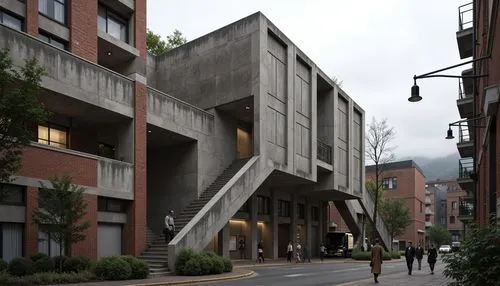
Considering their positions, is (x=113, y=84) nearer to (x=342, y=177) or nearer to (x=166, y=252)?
(x=166, y=252)

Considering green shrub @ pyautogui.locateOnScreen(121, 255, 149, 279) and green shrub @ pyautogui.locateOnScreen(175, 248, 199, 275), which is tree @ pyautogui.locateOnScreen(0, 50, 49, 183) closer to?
green shrub @ pyautogui.locateOnScreen(121, 255, 149, 279)

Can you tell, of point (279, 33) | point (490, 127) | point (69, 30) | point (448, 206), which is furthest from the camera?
point (448, 206)

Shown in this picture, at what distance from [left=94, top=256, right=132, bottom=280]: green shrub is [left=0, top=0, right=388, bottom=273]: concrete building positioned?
2775mm

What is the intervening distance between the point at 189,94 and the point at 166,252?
45.1 feet

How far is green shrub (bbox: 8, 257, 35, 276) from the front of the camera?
62.4 feet

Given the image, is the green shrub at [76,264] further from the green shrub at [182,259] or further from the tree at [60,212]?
the green shrub at [182,259]

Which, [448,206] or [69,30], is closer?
[69,30]

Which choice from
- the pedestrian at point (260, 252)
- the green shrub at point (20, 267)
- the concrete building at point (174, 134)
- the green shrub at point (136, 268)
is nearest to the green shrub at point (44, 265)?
the green shrub at point (20, 267)

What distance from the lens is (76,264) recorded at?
2138 cm

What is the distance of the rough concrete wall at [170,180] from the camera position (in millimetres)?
33188

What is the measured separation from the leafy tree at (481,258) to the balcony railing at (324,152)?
1343 inches

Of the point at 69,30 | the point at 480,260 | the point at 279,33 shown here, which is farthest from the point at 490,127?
the point at 279,33

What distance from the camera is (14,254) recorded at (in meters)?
21.0

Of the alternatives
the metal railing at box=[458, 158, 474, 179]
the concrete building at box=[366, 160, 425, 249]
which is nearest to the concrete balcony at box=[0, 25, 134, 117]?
the metal railing at box=[458, 158, 474, 179]
